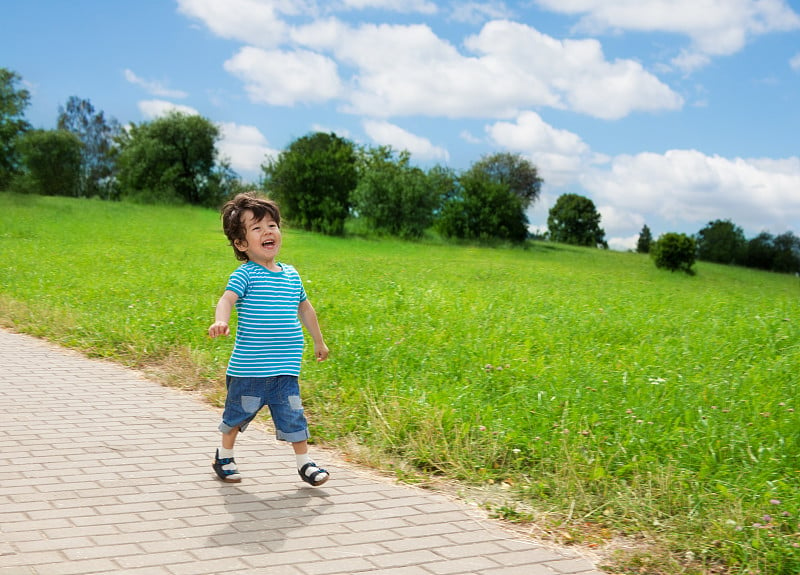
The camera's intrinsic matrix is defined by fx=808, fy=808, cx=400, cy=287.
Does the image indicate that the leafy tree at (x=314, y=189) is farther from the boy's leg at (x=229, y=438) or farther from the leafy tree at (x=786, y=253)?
the boy's leg at (x=229, y=438)

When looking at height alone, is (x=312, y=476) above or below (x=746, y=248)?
below

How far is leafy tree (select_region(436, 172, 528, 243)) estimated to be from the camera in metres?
45.8

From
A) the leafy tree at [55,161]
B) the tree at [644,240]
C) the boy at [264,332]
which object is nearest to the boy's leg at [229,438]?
the boy at [264,332]

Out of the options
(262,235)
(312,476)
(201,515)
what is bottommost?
(201,515)

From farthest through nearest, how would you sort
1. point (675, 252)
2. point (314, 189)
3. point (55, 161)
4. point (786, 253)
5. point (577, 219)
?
point (577, 219) → point (55, 161) → point (786, 253) → point (314, 189) → point (675, 252)

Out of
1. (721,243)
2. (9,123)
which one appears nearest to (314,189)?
(9,123)

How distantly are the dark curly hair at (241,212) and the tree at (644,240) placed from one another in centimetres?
5650

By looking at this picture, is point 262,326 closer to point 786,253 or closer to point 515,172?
point 786,253

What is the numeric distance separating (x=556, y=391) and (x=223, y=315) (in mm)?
3100

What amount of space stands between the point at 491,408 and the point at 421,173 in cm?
3962

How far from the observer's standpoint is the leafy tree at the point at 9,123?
1777 inches

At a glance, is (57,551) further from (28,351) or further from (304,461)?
(28,351)

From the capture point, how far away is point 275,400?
493 cm

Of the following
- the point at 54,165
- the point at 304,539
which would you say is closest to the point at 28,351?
the point at 304,539
